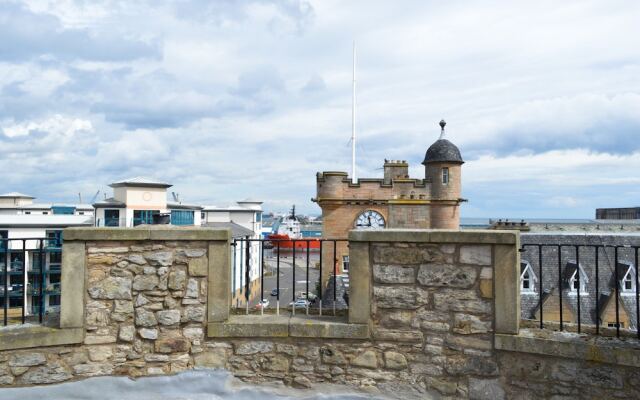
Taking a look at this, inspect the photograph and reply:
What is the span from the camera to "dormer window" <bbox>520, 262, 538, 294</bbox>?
80.3 feet

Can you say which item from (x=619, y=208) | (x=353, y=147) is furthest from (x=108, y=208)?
(x=619, y=208)

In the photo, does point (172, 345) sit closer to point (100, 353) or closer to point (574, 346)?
point (100, 353)

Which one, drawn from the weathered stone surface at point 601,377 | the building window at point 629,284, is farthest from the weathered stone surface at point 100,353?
the building window at point 629,284

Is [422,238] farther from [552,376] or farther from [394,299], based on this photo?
[552,376]

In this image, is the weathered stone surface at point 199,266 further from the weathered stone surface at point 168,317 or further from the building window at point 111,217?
the building window at point 111,217

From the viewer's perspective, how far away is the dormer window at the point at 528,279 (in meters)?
24.5

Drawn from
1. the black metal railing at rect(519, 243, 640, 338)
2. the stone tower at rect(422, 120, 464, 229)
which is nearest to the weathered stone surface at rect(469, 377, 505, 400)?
the black metal railing at rect(519, 243, 640, 338)

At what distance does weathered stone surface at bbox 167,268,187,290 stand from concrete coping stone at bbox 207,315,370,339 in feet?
1.74

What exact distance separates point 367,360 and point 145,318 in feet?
7.93

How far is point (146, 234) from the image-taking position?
5.25 meters

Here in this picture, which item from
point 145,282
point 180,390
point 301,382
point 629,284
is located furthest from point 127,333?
point 629,284

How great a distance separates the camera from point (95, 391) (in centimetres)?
512

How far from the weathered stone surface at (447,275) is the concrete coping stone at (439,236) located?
0.28 metres

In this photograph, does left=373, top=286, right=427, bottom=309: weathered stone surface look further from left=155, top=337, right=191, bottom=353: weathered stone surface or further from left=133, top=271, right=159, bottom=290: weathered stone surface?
left=133, top=271, right=159, bottom=290: weathered stone surface
